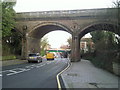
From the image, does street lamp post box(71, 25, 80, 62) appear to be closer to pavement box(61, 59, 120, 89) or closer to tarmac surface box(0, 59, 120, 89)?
tarmac surface box(0, 59, 120, 89)

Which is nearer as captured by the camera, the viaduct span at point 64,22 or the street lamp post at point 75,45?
the viaduct span at point 64,22

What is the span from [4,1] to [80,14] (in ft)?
47.7

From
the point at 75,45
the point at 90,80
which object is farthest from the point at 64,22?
the point at 90,80

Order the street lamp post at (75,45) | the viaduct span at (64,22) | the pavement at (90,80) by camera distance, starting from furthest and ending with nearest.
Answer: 1. the street lamp post at (75,45)
2. the viaduct span at (64,22)
3. the pavement at (90,80)

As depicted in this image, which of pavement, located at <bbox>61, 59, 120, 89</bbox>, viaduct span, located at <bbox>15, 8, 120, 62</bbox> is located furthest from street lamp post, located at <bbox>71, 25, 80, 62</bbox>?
pavement, located at <bbox>61, 59, 120, 89</bbox>

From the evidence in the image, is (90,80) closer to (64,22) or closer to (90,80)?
(90,80)

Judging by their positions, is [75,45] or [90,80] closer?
[90,80]

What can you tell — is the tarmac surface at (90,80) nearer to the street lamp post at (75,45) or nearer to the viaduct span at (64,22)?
the viaduct span at (64,22)

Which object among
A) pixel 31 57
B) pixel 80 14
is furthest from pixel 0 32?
pixel 80 14

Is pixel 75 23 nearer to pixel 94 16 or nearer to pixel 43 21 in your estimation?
pixel 94 16

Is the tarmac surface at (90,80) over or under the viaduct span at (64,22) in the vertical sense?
under

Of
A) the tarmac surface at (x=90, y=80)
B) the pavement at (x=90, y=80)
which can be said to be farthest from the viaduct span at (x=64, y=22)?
the pavement at (x=90, y=80)

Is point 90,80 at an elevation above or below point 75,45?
below

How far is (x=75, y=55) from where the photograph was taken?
106ft
